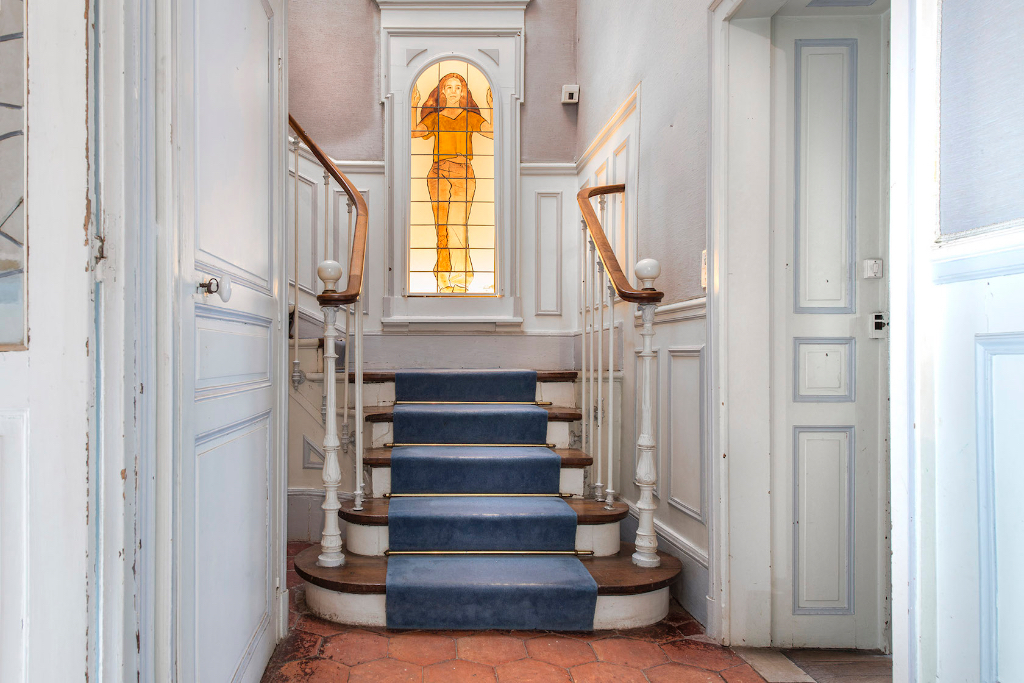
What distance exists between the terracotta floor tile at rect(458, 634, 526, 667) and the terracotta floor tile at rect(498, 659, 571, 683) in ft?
0.13

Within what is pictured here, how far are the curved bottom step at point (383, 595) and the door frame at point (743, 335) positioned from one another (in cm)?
23

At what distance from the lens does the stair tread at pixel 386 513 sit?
2436 mm

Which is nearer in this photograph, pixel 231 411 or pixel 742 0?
pixel 231 411

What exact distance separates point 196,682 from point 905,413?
1.42 metres

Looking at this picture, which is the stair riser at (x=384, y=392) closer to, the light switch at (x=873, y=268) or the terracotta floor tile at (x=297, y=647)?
the terracotta floor tile at (x=297, y=647)

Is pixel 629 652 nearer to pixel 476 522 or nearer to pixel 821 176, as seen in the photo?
pixel 476 522

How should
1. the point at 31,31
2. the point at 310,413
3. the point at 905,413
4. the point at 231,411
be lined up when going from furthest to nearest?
the point at 310,413 < the point at 231,411 < the point at 905,413 < the point at 31,31

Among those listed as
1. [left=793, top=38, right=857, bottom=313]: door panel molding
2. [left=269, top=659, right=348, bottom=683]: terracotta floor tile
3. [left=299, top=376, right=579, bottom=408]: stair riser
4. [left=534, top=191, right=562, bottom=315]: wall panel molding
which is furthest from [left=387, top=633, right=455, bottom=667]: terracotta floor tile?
[left=534, top=191, right=562, bottom=315]: wall panel molding

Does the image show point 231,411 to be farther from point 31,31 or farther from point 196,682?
point 31,31

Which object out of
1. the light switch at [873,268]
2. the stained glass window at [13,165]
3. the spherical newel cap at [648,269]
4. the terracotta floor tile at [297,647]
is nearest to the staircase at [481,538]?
the terracotta floor tile at [297,647]

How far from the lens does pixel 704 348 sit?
2258mm

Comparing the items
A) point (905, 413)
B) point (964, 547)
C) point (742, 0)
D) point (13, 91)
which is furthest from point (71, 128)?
point (742, 0)

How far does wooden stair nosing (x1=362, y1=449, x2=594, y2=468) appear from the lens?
2701 millimetres

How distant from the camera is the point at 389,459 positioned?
8.87 ft
